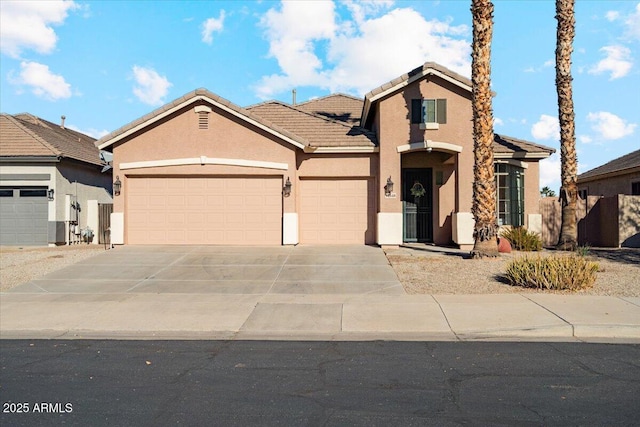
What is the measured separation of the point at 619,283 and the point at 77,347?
11130mm

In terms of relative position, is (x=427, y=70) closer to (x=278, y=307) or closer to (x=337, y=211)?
(x=337, y=211)

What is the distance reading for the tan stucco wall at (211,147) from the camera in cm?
1736

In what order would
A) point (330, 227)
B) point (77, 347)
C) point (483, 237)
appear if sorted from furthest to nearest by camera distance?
1. point (330, 227)
2. point (483, 237)
3. point (77, 347)

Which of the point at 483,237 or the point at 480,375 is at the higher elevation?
A: the point at 483,237

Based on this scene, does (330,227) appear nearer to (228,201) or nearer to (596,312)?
(228,201)

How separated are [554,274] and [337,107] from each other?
16.0 m

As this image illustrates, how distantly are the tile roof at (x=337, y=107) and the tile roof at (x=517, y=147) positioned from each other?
6358 millimetres

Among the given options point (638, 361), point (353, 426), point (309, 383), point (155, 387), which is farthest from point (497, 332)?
point (155, 387)

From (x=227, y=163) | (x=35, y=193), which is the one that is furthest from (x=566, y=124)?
(x=35, y=193)

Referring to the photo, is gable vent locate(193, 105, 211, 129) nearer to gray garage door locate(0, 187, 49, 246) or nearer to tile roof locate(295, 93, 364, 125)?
tile roof locate(295, 93, 364, 125)

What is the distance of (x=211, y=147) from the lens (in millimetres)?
17391

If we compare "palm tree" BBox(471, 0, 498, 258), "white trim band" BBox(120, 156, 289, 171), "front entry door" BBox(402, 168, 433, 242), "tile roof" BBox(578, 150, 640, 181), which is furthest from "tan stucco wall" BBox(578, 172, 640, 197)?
"white trim band" BBox(120, 156, 289, 171)

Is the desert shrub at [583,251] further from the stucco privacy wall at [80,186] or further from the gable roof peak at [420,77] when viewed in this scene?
the stucco privacy wall at [80,186]

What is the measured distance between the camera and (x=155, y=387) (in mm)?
5840
